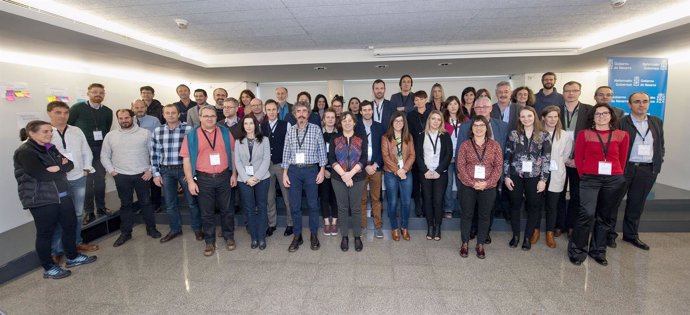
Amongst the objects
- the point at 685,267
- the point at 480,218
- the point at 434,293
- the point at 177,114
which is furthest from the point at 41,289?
the point at 685,267

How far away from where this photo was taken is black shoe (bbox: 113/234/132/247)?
359cm

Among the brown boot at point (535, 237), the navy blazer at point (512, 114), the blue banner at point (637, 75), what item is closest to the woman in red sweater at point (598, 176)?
the brown boot at point (535, 237)

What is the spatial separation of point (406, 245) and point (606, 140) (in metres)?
2.23

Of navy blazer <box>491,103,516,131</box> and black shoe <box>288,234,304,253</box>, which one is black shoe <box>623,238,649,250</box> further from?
black shoe <box>288,234,304,253</box>

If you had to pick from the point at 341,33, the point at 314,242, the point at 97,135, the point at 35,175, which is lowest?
the point at 314,242

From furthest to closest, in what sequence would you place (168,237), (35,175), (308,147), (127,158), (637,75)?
(637,75) < (168,237) < (127,158) < (308,147) < (35,175)

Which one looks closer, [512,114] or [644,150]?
[644,150]

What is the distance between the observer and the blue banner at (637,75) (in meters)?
4.91

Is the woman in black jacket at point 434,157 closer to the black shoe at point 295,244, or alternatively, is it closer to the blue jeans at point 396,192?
the blue jeans at point 396,192

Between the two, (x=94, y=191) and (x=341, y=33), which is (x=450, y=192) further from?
(x=94, y=191)

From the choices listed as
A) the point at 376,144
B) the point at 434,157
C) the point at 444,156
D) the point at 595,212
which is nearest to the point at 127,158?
the point at 376,144

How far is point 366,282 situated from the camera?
8.82 ft

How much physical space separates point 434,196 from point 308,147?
1.58 meters

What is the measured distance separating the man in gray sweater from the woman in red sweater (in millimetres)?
4824
